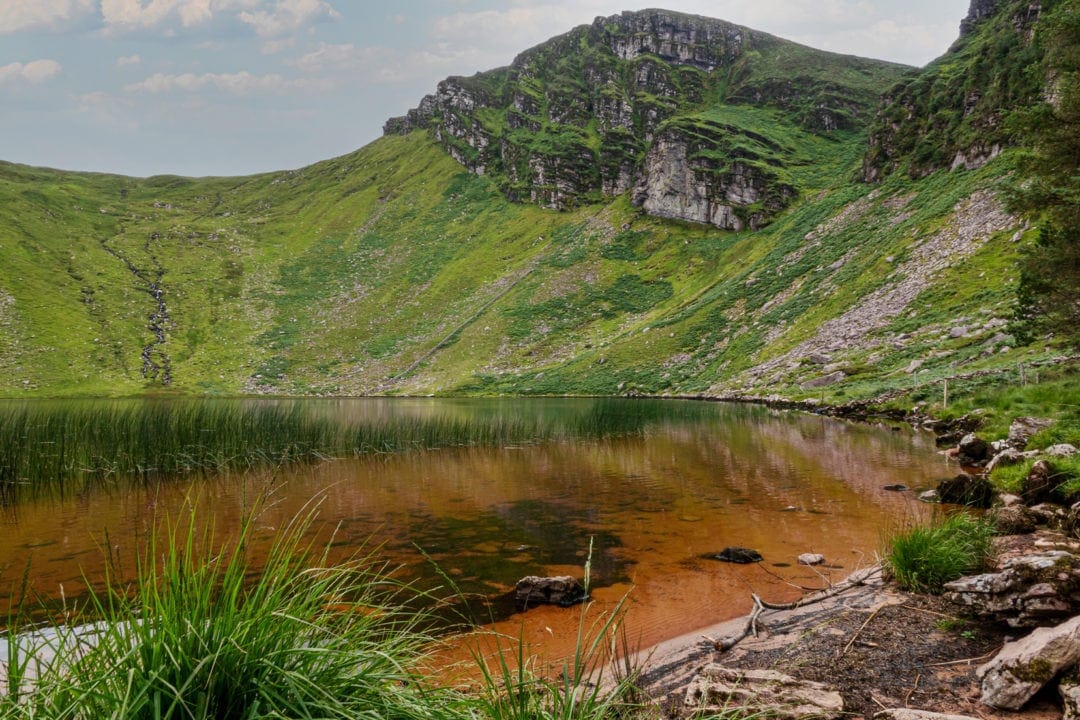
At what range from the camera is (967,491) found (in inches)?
467

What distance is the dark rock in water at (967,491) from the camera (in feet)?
37.0

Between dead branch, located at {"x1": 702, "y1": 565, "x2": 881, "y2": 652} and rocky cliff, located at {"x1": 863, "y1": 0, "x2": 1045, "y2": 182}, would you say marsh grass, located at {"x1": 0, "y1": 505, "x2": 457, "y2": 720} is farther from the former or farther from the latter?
rocky cliff, located at {"x1": 863, "y1": 0, "x2": 1045, "y2": 182}

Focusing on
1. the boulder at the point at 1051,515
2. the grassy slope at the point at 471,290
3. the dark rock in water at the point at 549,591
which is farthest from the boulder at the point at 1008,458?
the grassy slope at the point at 471,290

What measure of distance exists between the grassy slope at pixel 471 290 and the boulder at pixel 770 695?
32.2m

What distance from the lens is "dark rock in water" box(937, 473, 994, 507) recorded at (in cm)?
1127

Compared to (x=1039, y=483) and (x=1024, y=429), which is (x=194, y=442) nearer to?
(x=1039, y=483)

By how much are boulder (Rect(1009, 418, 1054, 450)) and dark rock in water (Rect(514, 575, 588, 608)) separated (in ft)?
38.6

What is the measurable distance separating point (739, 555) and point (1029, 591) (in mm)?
5253

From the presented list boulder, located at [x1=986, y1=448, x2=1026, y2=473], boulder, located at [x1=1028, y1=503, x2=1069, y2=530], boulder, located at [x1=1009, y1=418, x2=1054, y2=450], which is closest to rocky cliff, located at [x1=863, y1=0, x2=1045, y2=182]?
boulder, located at [x1=1009, y1=418, x2=1054, y2=450]

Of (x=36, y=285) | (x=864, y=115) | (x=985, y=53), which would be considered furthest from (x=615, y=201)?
(x=36, y=285)

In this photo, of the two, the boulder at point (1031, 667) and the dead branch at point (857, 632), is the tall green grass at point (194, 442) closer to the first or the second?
the dead branch at point (857, 632)

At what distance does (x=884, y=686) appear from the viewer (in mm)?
4871

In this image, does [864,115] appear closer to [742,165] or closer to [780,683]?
[742,165]

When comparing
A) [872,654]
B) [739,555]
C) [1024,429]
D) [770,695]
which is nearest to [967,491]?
[1024,429]
